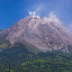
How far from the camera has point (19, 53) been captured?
161 meters

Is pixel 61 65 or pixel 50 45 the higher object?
pixel 50 45

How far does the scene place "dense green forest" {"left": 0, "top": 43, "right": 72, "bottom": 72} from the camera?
350 ft

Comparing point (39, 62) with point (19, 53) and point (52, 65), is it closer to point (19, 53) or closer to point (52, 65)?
point (52, 65)

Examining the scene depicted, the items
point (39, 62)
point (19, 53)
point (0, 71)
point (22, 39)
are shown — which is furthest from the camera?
point (22, 39)

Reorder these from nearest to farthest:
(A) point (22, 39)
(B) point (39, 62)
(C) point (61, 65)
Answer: (C) point (61, 65)
(B) point (39, 62)
(A) point (22, 39)

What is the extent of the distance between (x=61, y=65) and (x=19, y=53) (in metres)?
56.7

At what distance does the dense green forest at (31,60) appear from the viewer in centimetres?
10656

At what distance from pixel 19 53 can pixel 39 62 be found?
41330 millimetres

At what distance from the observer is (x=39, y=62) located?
124750mm

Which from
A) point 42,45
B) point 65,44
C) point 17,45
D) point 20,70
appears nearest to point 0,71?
point 20,70

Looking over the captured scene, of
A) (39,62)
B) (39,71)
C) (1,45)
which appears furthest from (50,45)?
(39,71)

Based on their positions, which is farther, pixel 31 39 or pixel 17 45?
pixel 31 39

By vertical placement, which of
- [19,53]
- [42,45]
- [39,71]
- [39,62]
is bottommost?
[39,71]

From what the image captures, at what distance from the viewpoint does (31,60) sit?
132750 mm
